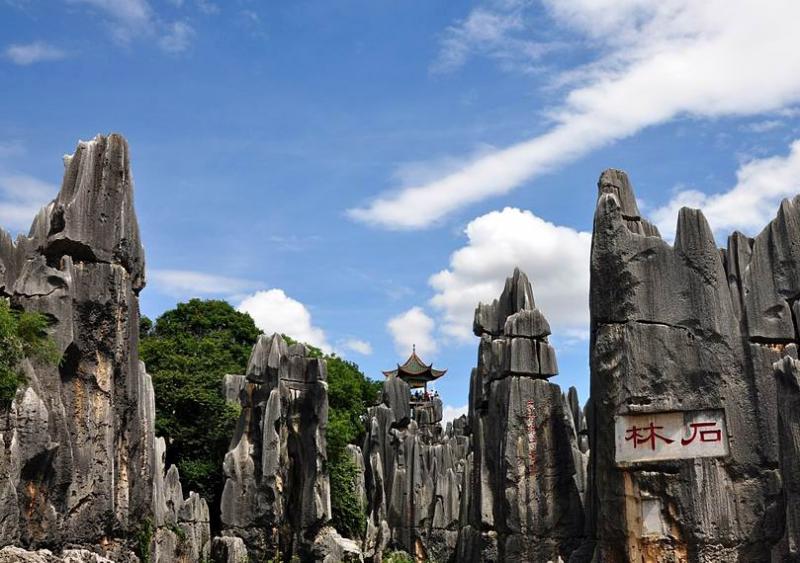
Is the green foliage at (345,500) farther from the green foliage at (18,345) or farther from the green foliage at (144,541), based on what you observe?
the green foliage at (18,345)

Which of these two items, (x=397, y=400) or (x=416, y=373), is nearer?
(x=397, y=400)

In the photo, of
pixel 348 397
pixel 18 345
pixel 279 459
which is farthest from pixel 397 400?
pixel 18 345

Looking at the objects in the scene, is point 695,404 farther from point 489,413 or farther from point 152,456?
point 152,456

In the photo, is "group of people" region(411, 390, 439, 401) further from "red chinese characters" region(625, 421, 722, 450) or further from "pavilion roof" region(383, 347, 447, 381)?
"red chinese characters" region(625, 421, 722, 450)

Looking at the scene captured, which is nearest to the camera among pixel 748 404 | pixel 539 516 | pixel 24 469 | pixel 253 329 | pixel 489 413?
pixel 24 469

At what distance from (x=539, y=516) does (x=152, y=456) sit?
25.5ft

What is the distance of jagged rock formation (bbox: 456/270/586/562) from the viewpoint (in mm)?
18109

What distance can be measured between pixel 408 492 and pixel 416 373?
33.7 meters

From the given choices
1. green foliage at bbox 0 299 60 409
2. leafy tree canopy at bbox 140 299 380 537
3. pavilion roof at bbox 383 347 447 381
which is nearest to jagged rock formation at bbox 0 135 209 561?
green foliage at bbox 0 299 60 409

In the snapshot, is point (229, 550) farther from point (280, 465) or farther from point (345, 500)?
point (345, 500)

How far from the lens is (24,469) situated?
11.2 meters

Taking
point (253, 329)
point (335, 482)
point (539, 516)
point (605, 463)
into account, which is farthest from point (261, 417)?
point (253, 329)

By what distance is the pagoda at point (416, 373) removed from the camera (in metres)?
69.7

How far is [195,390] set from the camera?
35000 millimetres
